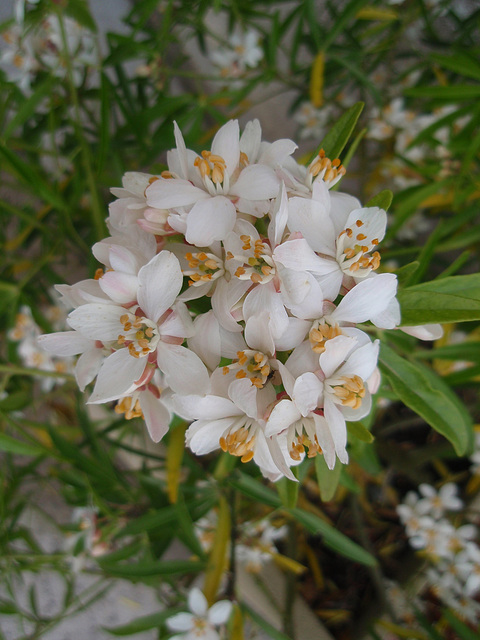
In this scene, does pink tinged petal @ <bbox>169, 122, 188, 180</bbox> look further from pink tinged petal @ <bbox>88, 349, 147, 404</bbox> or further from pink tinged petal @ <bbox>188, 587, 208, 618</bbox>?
pink tinged petal @ <bbox>188, 587, 208, 618</bbox>

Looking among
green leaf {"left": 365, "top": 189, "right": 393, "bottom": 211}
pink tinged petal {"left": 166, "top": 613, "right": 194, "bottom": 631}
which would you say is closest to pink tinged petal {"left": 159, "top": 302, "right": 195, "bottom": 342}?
green leaf {"left": 365, "top": 189, "right": 393, "bottom": 211}

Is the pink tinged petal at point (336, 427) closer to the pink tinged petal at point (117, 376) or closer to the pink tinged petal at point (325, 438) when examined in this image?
the pink tinged petal at point (325, 438)

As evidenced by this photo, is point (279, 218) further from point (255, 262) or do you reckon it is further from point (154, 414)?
point (154, 414)

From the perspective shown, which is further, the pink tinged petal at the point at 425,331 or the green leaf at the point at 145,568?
the green leaf at the point at 145,568

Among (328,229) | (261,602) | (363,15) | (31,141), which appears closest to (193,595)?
(261,602)

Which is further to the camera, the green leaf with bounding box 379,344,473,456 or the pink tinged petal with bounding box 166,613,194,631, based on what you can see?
the pink tinged petal with bounding box 166,613,194,631

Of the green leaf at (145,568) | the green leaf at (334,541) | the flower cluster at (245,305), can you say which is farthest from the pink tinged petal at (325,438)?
the green leaf at (145,568)
